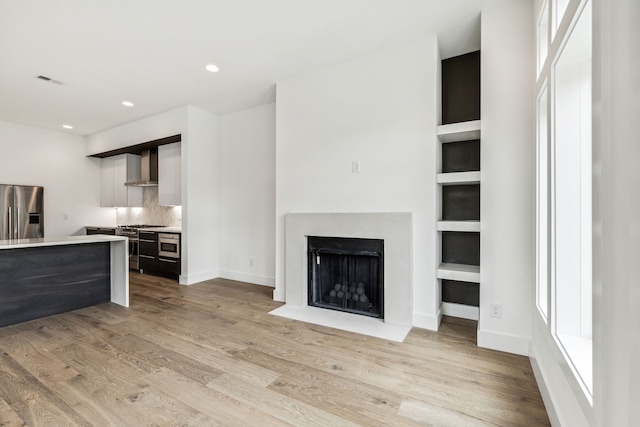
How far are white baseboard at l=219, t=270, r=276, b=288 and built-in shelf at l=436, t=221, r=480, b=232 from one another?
2627 mm

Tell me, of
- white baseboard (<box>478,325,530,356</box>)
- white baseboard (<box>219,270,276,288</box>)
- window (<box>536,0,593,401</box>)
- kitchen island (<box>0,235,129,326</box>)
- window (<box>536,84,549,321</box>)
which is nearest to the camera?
window (<box>536,0,593,401</box>)

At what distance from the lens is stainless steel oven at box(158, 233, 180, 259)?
474 centimetres

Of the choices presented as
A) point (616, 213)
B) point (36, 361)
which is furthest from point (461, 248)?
point (36, 361)

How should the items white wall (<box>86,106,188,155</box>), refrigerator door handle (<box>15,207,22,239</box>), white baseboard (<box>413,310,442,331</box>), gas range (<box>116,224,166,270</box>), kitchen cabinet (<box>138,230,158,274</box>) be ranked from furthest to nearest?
gas range (<box>116,224,166,270</box>)
refrigerator door handle (<box>15,207,22,239</box>)
kitchen cabinet (<box>138,230,158,274</box>)
white wall (<box>86,106,188,155</box>)
white baseboard (<box>413,310,442,331</box>)

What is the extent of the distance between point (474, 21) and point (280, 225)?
285cm

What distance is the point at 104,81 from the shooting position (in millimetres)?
3633

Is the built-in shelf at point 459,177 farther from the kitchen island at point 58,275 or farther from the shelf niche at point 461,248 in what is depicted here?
the kitchen island at point 58,275

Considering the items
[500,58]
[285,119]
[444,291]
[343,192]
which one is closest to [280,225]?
[343,192]

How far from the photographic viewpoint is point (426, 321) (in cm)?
279

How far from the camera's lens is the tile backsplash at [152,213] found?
5609 mm

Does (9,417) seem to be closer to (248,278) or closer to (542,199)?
(248,278)

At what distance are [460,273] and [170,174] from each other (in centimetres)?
458

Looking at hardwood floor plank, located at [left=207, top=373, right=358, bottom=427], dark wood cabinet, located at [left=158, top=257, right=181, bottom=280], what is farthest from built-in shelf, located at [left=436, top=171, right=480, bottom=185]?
dark wood cabinet, located at [left=158, top=257, right=181, bottom=280]

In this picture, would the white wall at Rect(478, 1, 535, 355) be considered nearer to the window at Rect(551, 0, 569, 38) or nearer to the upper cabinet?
the window at Rect(551, 0, 569, 38)
